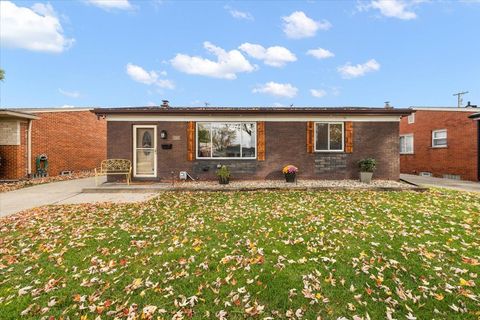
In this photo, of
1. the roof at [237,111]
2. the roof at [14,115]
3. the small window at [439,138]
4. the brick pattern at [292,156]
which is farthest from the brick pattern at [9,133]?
the small window at [439,138]

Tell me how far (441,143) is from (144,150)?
16762 mm

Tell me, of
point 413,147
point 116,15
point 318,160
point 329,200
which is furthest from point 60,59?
point 413,147

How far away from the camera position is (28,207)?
22.4ft

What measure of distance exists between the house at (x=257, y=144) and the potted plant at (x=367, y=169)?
604 mm

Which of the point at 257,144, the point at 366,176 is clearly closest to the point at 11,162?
the point at 257,144

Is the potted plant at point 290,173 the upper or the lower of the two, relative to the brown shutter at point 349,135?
lower

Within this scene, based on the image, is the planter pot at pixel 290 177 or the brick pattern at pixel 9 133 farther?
the brick pattern at pixel 9 133

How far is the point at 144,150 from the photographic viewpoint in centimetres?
1083

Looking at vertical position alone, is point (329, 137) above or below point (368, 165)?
above

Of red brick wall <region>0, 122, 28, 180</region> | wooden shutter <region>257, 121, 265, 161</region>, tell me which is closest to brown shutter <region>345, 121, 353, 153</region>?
wooden shutter <region>257, 121, 265, 161</region>

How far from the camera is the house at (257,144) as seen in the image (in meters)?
10.7

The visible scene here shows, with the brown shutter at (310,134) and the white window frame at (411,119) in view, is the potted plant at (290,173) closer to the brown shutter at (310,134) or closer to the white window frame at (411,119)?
the brown shutter at (310,134)

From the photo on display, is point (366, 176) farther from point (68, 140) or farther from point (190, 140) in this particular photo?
point (68, 140)

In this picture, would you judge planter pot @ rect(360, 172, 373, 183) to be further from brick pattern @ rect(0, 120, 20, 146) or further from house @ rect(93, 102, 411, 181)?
brick pattern @ rect(0, 120, 20, 146)
